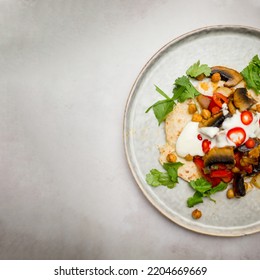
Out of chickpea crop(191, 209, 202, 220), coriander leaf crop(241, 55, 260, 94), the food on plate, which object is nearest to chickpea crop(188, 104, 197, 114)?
the food on plate

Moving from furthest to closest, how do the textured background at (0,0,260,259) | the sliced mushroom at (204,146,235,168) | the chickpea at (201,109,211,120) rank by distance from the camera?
the textured background at (0,0,260,259), the chickpea at (201,109,211,120), the sliced mushroom at (204,146,235,168)

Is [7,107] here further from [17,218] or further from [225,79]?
[225,79]

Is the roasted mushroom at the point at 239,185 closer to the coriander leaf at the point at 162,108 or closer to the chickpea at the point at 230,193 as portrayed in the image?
the chickpea at the point at 230,193

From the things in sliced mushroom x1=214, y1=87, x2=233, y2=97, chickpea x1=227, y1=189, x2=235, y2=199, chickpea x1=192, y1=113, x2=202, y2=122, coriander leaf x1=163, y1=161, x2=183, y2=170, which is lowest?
chickpea x1=227, y1=189, x2=235, y2=199

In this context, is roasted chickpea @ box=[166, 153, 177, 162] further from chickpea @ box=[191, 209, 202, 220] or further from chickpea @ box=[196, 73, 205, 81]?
chickpea @ box=[196, 73, 205, 81]

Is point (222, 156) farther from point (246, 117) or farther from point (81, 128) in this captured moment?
point (81, 128)

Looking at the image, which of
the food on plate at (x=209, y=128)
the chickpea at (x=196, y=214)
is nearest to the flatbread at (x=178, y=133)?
the food on plate at (x=209, y=128)

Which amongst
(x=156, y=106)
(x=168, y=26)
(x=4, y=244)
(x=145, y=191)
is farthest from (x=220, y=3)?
(x=4, y=244)

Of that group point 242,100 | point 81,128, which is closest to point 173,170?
point 242,100
